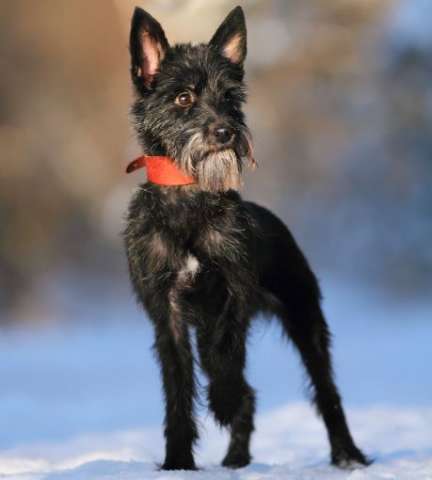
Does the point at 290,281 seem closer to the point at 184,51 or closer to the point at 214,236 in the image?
the point at 214,236

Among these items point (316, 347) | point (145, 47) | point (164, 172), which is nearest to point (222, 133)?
point (164, 172)

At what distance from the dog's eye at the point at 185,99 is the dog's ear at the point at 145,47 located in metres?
0.29

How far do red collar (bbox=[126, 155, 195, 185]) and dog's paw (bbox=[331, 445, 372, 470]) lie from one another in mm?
2234

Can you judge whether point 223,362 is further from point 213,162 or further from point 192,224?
point 213,162


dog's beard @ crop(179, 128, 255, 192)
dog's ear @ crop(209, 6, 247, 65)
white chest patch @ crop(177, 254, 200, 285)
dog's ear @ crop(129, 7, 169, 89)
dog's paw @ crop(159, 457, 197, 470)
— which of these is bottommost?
dog's paw @ crop(159, 457, 197, 470)

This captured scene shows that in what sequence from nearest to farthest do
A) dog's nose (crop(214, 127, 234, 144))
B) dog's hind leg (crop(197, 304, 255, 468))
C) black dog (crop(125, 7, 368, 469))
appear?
dog's nose (crop(214, 127, 234, 144))
black dog (crop(125, 7, 368, 469))
dog's hind leg (crop(197, 304, 255, 468))

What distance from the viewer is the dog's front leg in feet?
17.5

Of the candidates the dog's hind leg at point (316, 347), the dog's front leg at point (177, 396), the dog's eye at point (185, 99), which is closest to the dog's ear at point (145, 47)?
the dog's eye at point (185, 99)

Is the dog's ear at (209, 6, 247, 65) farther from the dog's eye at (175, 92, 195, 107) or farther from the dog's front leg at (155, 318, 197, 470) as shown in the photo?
the dog's front leg at (155, 318, 197, 470)

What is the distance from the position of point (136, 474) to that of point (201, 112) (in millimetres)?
2077

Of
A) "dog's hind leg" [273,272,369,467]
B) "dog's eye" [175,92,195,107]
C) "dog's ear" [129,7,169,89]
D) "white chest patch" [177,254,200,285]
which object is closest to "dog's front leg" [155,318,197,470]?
"white chest patch" [177,254,200,285]

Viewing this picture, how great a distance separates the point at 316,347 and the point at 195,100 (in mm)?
2143

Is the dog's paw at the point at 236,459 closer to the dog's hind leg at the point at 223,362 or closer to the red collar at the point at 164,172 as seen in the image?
the dog's hind leg at the point at 223,362

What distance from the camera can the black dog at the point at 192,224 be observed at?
16.8ft
